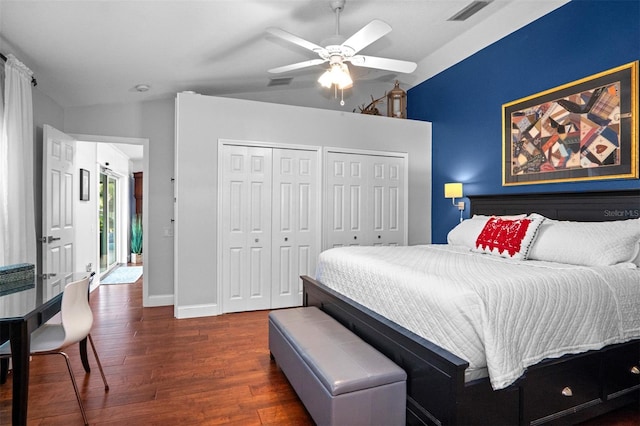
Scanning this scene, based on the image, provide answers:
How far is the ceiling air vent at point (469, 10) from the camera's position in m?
3.60

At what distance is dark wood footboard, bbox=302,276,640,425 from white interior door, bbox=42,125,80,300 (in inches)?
133

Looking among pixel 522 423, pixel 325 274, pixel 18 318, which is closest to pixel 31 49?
pixel 18 318

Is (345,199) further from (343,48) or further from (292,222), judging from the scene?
(343,48)

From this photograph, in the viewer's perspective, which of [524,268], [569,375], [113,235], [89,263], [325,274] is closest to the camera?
[569,375]

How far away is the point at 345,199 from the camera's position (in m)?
4.75

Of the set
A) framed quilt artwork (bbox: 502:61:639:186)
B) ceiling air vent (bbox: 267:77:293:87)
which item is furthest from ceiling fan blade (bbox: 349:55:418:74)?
ceiling air vent (bbox: 267:77:293:87)

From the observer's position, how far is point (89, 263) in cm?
550

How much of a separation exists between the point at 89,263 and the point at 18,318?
436cm

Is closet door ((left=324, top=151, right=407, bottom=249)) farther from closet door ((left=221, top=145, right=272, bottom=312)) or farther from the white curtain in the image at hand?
the white curtain

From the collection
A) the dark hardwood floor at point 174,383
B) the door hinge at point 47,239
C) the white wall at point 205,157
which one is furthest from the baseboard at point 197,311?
the door hinge at point 47,239

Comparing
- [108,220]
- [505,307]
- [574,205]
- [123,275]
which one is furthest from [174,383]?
[108,220]

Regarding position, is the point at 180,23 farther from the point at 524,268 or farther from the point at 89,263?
the point at 89,263

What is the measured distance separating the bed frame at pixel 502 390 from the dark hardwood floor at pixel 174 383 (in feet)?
0.80

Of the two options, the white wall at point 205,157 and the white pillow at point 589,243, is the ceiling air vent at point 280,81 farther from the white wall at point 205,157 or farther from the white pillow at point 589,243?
the white pillow at point 589,243
